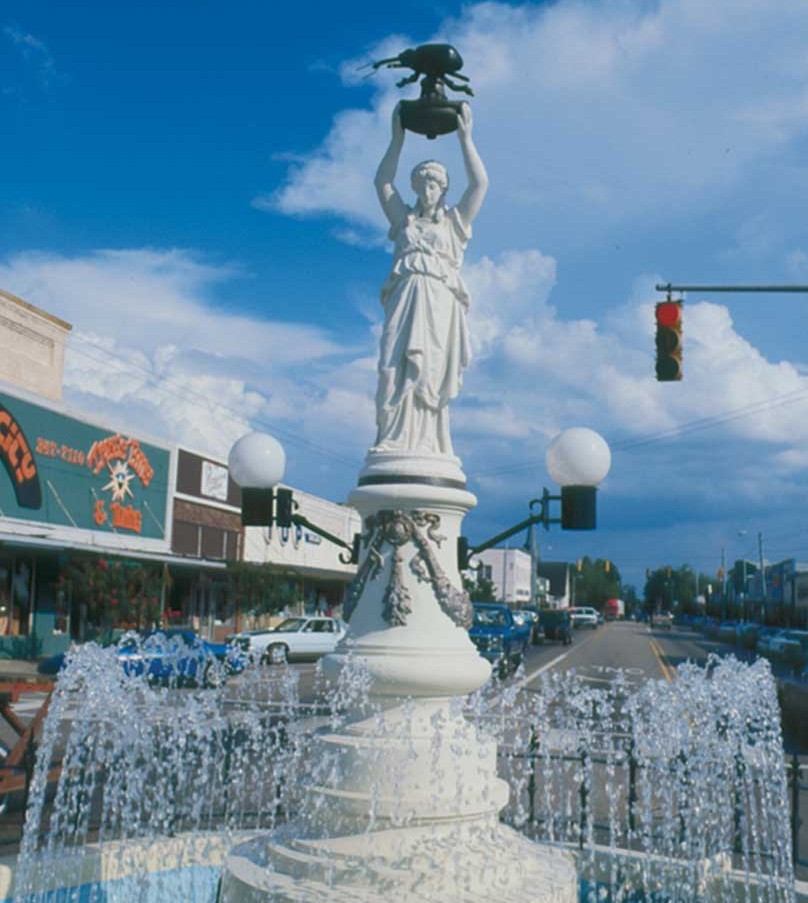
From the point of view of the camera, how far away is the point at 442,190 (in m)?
6.04

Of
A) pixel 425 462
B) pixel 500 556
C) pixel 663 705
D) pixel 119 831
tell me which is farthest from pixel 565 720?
pixel 500 556

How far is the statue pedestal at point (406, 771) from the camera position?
4.58m

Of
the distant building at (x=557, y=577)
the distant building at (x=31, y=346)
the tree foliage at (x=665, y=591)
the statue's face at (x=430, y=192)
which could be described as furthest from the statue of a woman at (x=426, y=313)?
the tree foliage at (x=665, y=591)

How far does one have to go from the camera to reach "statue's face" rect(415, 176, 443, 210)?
5988mm

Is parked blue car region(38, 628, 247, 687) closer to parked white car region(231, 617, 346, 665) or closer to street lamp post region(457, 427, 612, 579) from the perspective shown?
parked white car region(231, 617, 346, 665)

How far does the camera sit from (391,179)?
618 centimetres

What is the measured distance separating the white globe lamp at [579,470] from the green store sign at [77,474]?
2139cm

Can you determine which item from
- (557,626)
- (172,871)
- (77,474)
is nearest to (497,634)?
(77,474)

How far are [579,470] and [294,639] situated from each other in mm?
23309

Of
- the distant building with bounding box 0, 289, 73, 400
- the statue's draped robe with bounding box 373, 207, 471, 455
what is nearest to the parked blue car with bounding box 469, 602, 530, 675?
the distant building with bounding box 0, 289, 73, 400

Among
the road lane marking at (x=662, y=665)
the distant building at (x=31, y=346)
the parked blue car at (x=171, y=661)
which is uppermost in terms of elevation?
the distant building at (x=31, y=346)

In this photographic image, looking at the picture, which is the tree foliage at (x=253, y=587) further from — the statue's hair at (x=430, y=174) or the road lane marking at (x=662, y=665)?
the statue's hair at (x=430, y=174)

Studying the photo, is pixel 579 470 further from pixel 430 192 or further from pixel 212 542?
pixel 212 542

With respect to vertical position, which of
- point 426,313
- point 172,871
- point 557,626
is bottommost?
point 172,871
